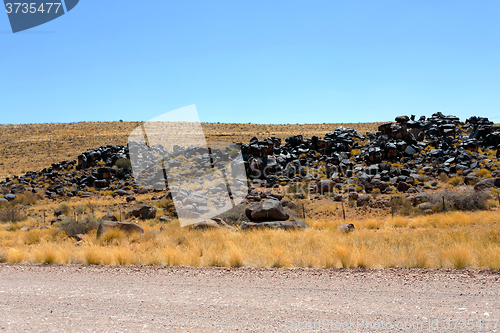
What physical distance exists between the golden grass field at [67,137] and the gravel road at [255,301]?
57.7 metres

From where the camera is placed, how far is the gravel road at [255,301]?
5109 millimetres

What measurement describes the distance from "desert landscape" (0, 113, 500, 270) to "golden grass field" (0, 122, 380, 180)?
93cm

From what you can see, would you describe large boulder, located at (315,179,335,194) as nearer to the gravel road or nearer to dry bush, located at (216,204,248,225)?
dry bush, located at (216,204,248,225)

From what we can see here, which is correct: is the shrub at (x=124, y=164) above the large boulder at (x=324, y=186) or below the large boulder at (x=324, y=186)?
above

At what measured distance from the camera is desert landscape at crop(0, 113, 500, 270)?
10.4m

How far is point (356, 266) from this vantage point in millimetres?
8828

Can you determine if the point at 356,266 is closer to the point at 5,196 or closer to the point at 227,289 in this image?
the point at 227,289

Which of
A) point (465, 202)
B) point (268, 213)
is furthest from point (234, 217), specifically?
point (465, 202)

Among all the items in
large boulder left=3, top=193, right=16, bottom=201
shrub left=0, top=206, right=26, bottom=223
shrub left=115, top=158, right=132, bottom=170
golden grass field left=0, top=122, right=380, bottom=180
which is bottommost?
shrub left=0, top=206, right=26, bottom=223

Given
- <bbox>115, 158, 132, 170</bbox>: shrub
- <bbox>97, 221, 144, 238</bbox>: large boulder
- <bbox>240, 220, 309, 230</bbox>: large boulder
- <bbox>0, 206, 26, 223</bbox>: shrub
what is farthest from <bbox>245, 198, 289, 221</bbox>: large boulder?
<bbox>115, 158, 132, 170</bbox>: shrub

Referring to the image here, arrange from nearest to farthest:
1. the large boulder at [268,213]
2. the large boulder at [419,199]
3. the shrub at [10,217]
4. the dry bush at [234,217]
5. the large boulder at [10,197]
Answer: the large boulder at [268,213] → the dry bush at [234,217] → the large boulder at [419,199] → the shrub at [10,217] → the large boulder at [10,197]

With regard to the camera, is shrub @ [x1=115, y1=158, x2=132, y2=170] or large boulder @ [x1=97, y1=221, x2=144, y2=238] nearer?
large boulder @ [x1=97, y1=221, x2=144, y2=238]

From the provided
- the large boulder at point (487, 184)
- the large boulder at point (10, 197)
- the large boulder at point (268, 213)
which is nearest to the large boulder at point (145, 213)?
the large boulder at point (268, 213)

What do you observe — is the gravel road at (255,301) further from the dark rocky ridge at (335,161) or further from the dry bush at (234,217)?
the dark rocky ridge at (335,161)
